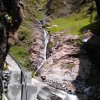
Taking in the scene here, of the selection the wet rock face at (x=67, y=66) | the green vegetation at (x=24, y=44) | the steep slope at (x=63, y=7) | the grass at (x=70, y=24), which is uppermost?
the steep slope at (x=63, y=7)

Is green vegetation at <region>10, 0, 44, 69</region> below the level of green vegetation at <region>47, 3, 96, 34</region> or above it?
below

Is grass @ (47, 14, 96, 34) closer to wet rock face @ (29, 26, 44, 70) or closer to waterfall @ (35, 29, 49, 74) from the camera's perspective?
waterfall @ (35, 29, 49, 74)

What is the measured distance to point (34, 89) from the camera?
23906 mm

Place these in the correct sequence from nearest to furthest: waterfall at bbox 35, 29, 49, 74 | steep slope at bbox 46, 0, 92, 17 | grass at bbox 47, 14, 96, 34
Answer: waterfall at bbox 35, 29, 49, 74, grass at bbox 47, 14, 96, 34, steep slope at bbox 46, 0, 92, 17

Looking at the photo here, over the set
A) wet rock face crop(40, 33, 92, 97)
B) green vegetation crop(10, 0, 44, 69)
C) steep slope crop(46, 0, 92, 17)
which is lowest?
wet rock face crop(40, 33, 92, 97)

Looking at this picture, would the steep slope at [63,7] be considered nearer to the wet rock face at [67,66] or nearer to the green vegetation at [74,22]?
the green vegetation at [74,22]

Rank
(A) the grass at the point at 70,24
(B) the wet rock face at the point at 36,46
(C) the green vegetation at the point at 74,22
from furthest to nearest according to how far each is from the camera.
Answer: (C) the green vegetation at the point at 74,22, (A) the grass at the point at 70,24, (B) the wet rock face at the point at 36,46

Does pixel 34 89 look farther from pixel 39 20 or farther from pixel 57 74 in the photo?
pixel 39 20

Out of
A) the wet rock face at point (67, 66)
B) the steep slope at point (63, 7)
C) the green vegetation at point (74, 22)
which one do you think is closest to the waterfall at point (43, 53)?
the wet rock face at point (67, 66)

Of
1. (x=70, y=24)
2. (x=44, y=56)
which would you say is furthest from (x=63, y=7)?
(x=44, y=56)

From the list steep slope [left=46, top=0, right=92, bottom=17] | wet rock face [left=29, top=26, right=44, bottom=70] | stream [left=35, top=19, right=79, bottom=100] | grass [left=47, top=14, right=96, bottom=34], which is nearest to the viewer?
stream [left=35, top=19, right=79, bottom=100]

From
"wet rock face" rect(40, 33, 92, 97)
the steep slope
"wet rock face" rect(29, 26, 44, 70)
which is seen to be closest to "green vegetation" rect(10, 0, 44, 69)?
"wet rock face" rect(29, 26, 44, 70)

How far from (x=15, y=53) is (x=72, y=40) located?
Answer: 18.6 ft

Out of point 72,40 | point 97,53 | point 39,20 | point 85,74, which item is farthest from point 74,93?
point 39,20
